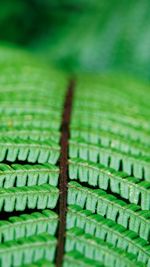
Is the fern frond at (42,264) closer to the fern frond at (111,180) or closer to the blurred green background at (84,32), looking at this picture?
the fern frond at (111,180)

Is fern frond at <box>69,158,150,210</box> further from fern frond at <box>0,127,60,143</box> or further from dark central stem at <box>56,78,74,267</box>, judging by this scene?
fern frond at <box>0,127,60,143</box>

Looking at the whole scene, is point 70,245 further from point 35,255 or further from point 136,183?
point 136,183

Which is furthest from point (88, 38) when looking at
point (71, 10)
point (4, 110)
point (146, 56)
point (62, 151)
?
point (62, 151)

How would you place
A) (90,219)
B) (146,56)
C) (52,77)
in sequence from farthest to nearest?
(146,56), (52,77), (90,219)

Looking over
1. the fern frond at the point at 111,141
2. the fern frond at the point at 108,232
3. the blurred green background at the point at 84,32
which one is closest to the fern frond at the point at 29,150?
the fern frond at the point at 111,141

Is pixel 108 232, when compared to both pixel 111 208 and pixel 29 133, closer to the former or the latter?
pixel 111 208
